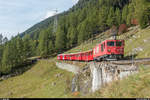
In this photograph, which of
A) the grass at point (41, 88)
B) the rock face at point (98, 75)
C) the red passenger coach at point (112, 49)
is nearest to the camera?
the rock face at point (98, 75)

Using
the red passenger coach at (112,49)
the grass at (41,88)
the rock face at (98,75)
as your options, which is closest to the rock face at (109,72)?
the rock face at (98,75)

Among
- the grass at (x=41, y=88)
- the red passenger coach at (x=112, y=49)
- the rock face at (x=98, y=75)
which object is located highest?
the red passenger coach at (x=112, y=49)

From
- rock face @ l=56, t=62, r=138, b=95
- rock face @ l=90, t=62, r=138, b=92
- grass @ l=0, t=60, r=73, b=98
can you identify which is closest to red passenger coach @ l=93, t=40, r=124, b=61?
rock face @ l=56, t=62, r=138, b=95

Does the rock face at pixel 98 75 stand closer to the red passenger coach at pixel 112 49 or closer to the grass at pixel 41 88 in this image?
the grass at pixel 41 88

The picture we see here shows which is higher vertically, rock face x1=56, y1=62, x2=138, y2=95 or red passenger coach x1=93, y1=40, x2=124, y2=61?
red passenger coach x1=93, y1=40, x2=124, y2=61

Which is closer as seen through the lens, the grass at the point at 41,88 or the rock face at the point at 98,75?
the rock face at the point at 98,75

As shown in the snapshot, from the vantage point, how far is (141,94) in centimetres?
647

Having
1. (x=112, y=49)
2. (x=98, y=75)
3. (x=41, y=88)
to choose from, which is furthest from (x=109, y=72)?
(x=41, y=88)

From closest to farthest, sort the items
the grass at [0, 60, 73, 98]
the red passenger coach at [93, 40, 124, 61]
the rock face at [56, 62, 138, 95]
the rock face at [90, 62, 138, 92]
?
the rock face at [90, 62, 138, 92], the rock face at [56, 62, 138, 95], the red passenger coach at [93, 40, 124, 61], the grass at [0, 60, 73, 98]

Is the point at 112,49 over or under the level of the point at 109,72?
over

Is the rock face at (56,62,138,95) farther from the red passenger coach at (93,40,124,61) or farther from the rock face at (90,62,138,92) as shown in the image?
the red passenger coach at (93,40,124,61)

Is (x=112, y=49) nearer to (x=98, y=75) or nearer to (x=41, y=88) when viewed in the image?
(x=98, y=75)

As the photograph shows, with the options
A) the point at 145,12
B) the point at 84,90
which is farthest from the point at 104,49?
the point at 145,12

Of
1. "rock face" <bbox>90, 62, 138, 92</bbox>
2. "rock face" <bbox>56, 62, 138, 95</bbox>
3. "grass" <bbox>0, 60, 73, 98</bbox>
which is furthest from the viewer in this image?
"grass" <bbox>0, 60, 73, 98</bbox>
